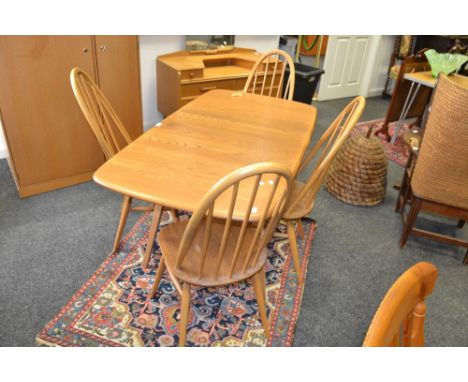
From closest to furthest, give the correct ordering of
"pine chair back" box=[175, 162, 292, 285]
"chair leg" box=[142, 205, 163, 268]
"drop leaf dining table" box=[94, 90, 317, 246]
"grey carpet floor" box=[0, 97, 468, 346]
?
"pine chair back" box=[175, 162, 292, 285] → "drop leaf dining table" box=[94, 90, 317, 246] → "grey carpet floor" box=[0, 97, 468, 346] → "chair leg" box=[142, 205, 163, 268]

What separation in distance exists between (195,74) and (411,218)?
1864 mm

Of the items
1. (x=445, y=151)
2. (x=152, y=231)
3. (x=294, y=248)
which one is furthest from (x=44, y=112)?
(x=445, y=151)

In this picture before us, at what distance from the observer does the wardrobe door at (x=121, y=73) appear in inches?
93.8

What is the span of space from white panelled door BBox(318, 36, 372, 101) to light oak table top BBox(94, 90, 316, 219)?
2658 mm

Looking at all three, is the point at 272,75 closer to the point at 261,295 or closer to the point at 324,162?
the point at 324,162

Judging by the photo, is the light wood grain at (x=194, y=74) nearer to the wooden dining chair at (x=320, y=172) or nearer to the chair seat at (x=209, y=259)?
the wooden dining chair at (x=320, y=172)

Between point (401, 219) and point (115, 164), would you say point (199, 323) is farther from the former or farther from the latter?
point (401, 219)

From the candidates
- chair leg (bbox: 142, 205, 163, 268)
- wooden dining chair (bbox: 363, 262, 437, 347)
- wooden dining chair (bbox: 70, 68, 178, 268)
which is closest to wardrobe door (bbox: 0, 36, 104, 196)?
wooden dining chair (bbox: 70, 68, 178, 268)

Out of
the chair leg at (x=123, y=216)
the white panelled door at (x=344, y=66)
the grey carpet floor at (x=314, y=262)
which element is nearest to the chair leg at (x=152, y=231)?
the chair leg at (x=123, y=216)

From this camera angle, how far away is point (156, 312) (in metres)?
1.74

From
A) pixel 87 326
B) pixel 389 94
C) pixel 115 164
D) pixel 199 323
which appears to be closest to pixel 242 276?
pixel 199 323

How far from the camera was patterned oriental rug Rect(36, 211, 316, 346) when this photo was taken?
5.31 ft

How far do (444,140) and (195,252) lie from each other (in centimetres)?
137

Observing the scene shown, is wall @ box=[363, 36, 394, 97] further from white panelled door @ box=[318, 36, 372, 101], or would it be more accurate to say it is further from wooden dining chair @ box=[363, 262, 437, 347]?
wooden dining chair @ box=[363, 262, 437, 347]
